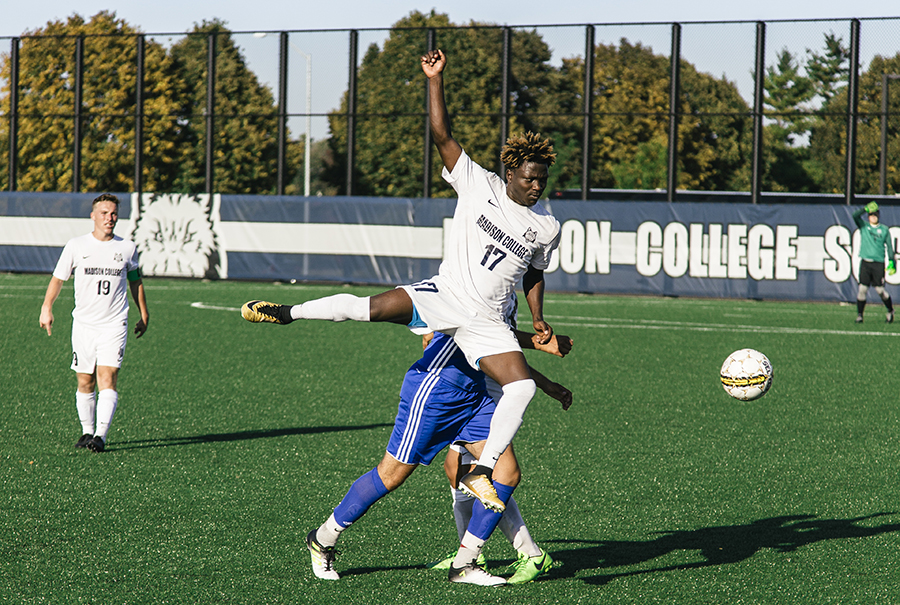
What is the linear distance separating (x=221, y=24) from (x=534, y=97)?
3148cm

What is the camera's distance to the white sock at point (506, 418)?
4801 millimetres

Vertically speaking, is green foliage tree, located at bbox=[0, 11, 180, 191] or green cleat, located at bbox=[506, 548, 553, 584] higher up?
green foliage tree, located at bbox=[0, 11, 180, 191]

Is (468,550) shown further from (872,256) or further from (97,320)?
(872,256)

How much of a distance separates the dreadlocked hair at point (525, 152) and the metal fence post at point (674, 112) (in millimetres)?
23960

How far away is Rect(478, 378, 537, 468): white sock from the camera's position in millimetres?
4801

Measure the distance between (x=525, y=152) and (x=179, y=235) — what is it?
2584cm

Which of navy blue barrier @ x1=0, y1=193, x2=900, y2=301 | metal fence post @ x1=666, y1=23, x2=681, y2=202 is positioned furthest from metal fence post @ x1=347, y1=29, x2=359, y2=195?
metal fence post @ x1=666, y1=23, x2=681, y2=202

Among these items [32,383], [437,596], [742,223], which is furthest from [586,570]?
[742,223]

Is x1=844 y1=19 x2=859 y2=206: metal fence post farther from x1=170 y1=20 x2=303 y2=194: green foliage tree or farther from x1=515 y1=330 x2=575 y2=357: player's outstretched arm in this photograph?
x1=170 y1=20 x2=303 y2=194: green foliage tree

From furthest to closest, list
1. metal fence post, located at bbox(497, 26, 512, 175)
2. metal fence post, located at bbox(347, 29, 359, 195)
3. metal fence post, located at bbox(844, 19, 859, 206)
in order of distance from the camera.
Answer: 1. metal fence post, located at bbox(347, 29, 359, 195)
2. metal fence post, located at bbox(497, 26, 512, 175)
3. metal fence post, located at bbox(844, 19, 859, 206)

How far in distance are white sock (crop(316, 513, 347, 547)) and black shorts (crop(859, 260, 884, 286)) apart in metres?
17.6

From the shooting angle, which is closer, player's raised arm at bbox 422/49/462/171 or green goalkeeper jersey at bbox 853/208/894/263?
player's raised arm at bbox 422/49/462/171

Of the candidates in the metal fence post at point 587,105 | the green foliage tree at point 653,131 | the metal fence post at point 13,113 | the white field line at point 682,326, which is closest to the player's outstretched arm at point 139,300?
the white field line at point 682,326

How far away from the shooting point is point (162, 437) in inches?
360
